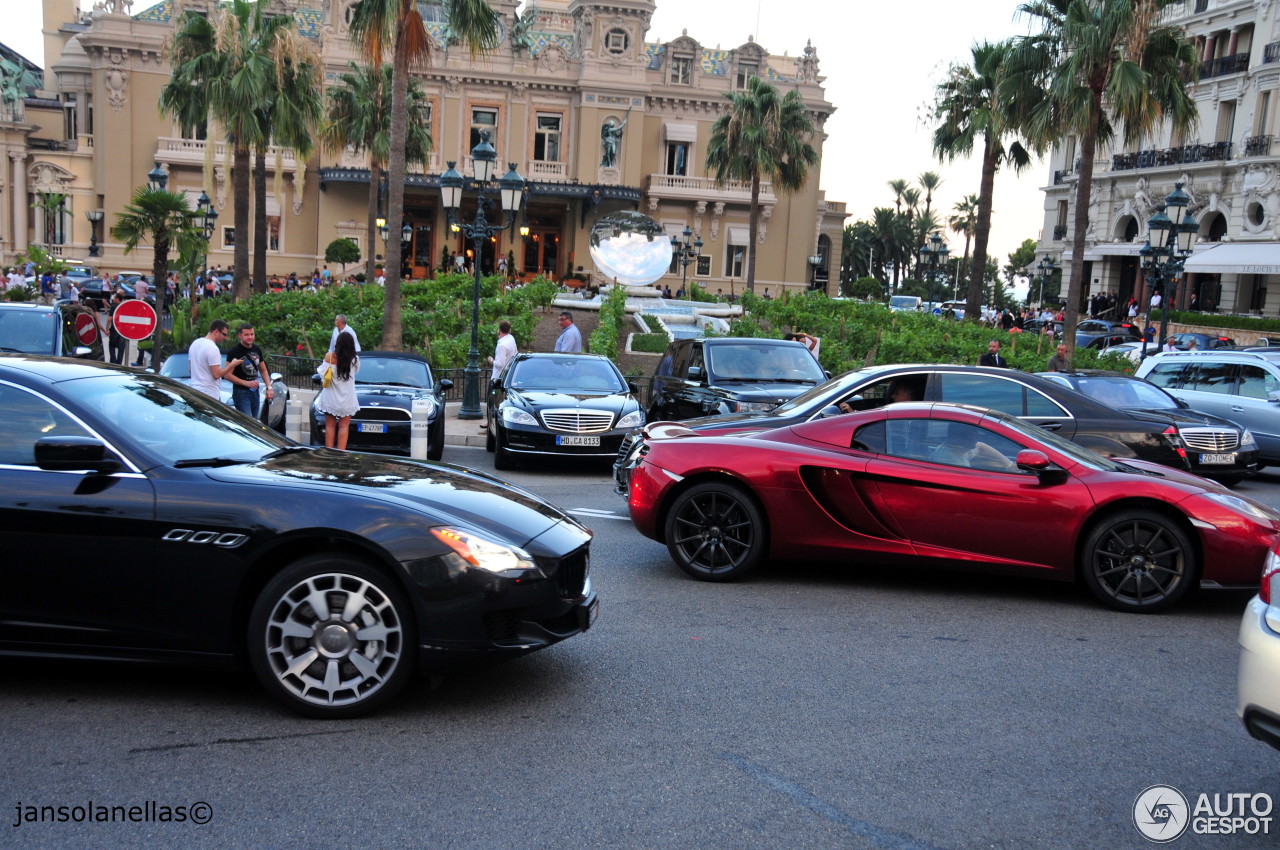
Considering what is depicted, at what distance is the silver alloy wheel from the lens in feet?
14.9

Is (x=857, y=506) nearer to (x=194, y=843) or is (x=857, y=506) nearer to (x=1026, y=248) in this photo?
(x=194, y=843)

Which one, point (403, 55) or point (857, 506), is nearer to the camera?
point (857, 506)

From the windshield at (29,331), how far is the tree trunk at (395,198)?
8.60 metres

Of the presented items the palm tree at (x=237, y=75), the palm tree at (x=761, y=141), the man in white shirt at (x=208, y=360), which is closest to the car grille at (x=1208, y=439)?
the man in white shirt at (x=208, y=360)

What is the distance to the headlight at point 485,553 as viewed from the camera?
462 cm

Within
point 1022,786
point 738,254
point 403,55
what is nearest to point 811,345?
point 403,55

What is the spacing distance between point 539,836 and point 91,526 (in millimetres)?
2419

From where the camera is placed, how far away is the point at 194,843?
353cm

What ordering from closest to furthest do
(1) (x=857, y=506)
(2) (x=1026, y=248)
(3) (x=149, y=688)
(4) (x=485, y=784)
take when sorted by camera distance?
1. (4) (x=485, y=784)
2. (3) (x=149, y=688)
3. (1) (x=857, y=506)
4. (2) (x=1026, y=248)

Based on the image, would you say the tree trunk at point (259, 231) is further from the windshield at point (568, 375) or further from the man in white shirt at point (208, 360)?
the man in white shirt at point (208, 360)

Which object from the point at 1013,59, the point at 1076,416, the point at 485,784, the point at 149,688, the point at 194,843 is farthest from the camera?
the point at 1013,59

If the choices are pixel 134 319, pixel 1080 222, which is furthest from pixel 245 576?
pixel 1080 222

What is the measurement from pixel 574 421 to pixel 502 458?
3.50ft

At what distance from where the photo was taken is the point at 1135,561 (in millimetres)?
7016
